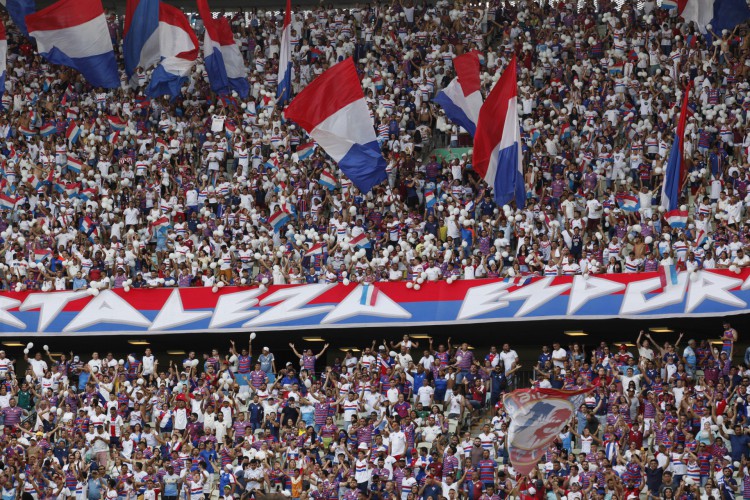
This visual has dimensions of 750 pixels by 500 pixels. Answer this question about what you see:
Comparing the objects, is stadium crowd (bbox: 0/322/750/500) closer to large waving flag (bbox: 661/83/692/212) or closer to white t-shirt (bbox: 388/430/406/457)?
white t-shirt (bbox: 388/430/406/457)

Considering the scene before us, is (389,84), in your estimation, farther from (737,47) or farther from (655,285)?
(655,285)

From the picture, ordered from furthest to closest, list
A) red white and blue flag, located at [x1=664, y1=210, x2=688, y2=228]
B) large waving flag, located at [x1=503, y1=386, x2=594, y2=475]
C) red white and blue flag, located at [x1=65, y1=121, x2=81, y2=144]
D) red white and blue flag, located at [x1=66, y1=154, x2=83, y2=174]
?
1. red white and blue flag, located at [x1=65, y1=121, x2=81, y2=144]
2. red white and blue flag, located at [x1=66, y1=154, x2=83, y2=174]
3. red white and blue flag, located at [x1=664, y1=210, x2=688, y2=228]
4. large waving flag, located at [x1=503, y1=386, x2=594, y2=475]

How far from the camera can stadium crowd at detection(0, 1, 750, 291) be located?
2997 centimetres

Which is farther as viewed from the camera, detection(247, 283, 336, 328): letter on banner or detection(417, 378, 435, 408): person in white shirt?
detection(247, 283, 336, 328): letter on banner

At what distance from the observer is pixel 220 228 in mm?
32156

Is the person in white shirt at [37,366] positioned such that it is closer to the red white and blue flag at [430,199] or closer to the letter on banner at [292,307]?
the letter on banner at [292,307]

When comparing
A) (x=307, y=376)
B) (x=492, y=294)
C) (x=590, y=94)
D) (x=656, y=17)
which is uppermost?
(x=656, y=17)

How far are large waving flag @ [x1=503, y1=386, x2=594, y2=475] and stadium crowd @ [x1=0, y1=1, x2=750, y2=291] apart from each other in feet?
27.9

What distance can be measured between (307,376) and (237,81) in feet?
39.6

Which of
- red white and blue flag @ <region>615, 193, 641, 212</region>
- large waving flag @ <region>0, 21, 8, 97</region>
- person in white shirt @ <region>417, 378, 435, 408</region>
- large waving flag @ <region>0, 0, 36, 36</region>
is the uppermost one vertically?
large waving flag @ <region>0, 0, 36, 36</region>

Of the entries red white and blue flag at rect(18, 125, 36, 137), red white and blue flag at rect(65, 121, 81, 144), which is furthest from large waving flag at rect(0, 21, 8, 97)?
red white and blue flag at rect(65, 121, 81, 144)

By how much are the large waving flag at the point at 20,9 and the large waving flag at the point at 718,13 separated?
1949 cm

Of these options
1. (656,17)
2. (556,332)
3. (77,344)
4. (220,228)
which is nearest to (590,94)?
(656,17)

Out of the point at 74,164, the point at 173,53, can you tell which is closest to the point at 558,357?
the point at 74,164
